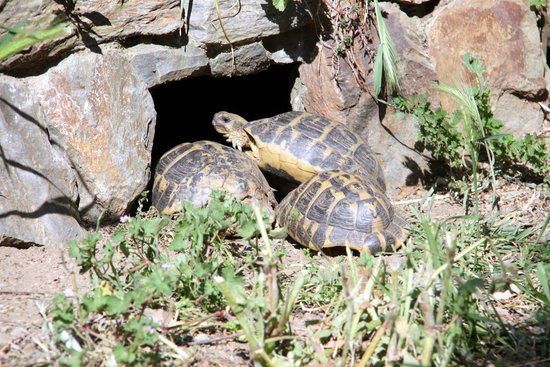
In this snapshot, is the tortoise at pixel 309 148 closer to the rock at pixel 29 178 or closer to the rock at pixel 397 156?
the rock at pixel 397 156

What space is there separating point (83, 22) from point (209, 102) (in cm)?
259

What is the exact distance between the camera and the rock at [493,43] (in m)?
5.00

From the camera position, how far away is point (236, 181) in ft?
15.3

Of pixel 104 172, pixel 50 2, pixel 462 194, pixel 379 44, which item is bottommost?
pixel 462 194

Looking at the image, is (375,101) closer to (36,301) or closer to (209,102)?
(209,102)

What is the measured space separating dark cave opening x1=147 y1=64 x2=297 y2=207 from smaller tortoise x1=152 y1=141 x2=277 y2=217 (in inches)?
49.6

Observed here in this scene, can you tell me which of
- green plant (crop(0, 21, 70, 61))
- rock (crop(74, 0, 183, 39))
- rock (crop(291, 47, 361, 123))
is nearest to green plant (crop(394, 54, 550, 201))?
rock (crop(291, 47, 361, 123))

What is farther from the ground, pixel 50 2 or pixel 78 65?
pixel 50 2

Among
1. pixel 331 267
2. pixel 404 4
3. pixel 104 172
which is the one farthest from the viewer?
pixel 404 4

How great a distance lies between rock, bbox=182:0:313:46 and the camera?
14.5 ft

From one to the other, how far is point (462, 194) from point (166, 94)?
2730 millimetres

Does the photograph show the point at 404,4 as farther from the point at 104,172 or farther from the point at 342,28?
the point at 104,172

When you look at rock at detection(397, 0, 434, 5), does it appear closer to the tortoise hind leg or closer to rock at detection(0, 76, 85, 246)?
the tortoise hind leg

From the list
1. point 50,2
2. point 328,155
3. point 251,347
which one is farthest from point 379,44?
point 251,347
